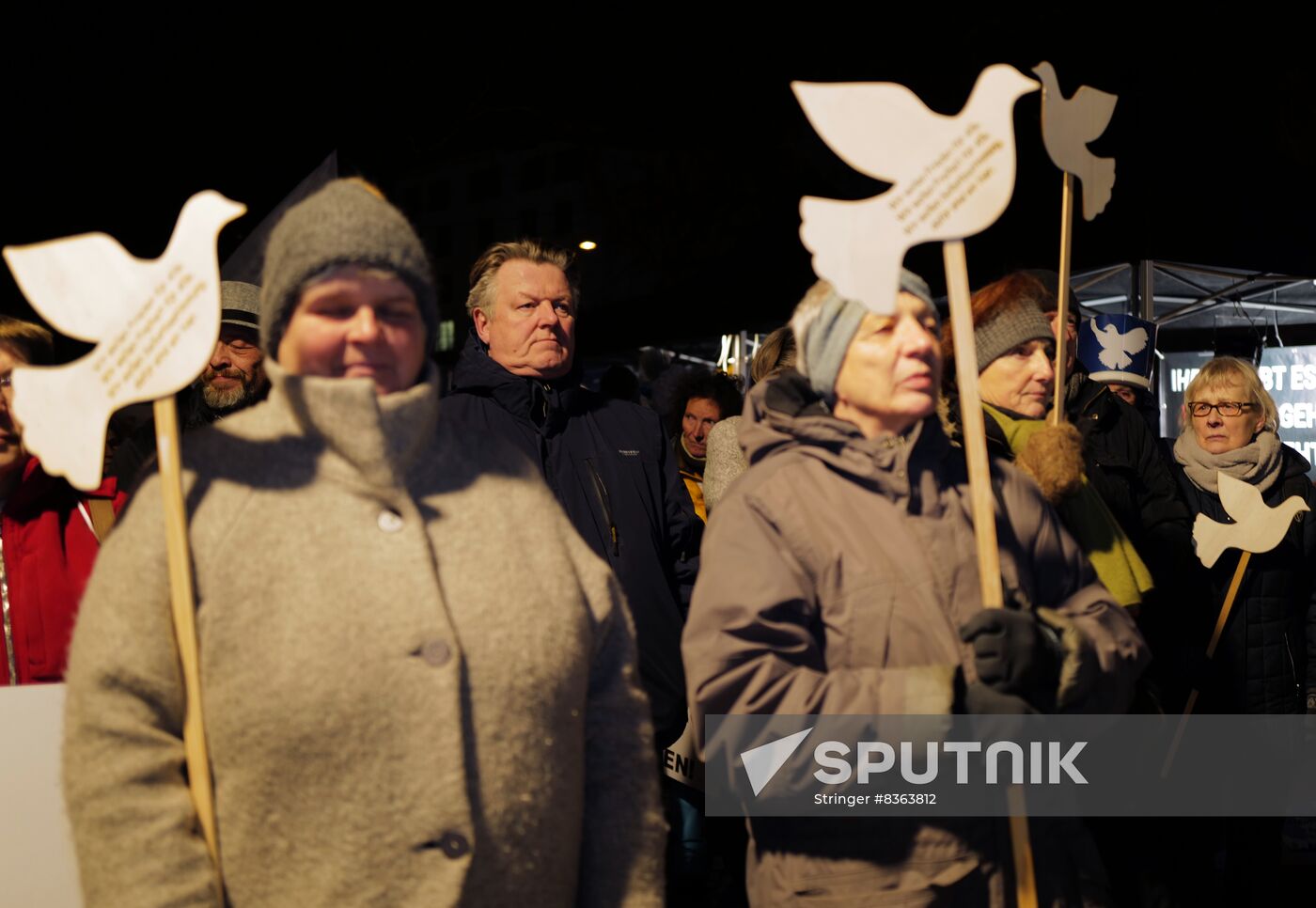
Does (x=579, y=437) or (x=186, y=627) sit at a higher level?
(x=579, y=437)

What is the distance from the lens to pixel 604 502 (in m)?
3.43

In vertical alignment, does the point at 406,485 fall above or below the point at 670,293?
below

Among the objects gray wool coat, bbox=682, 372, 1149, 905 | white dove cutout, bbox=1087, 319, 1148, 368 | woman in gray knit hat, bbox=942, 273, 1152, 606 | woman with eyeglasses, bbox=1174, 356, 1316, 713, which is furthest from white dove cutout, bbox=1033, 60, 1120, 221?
white dove cutout, bbox=1087, 319, 1148, 368

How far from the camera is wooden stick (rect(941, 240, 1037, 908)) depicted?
209cm

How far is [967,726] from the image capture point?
2059mm

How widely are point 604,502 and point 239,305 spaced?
1.04 m

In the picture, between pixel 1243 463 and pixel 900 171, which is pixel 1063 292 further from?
pixel 1243 463

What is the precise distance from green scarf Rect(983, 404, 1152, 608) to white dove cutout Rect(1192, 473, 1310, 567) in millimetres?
947

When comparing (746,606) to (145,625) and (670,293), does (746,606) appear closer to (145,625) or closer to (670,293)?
(145,625)

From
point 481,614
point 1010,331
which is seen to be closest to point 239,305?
point 481,614

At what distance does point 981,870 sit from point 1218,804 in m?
2.54

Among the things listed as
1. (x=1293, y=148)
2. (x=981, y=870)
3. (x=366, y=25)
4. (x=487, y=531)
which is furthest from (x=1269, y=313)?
(x=487, y=531)

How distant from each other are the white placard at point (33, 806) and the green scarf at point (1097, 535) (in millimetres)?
2084

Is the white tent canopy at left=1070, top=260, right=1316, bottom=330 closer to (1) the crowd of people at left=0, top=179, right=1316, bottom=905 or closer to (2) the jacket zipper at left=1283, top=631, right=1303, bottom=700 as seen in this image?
(2) the jacket zipper at left=1283, top=631, right=1303, bottom=700
